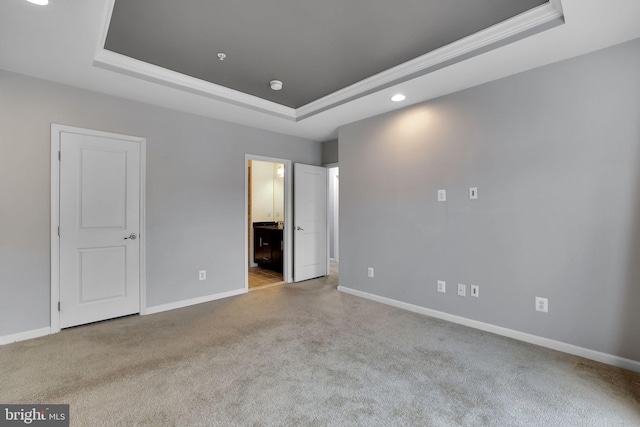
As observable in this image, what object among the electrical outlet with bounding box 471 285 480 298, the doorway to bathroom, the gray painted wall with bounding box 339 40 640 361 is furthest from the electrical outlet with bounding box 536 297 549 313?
the doorway to bathroom

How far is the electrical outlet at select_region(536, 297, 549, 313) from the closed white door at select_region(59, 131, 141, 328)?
160 inches

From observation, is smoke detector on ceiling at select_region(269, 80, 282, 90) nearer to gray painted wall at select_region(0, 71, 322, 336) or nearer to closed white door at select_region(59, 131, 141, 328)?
gray painted wall at select_region(0, 71, 322, 336)

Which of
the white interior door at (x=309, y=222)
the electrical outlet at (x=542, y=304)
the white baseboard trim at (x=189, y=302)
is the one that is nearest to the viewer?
the electrical outlet at (x=542, y=304)

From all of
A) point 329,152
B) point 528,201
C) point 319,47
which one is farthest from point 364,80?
point 329,152

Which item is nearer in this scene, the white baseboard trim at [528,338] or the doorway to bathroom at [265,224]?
the white baseboard trim at [528,338]

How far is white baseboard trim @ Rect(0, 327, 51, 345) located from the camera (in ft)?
8.50

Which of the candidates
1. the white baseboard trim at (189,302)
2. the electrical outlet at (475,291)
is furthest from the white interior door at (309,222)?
the electrical outlet at (475,291)

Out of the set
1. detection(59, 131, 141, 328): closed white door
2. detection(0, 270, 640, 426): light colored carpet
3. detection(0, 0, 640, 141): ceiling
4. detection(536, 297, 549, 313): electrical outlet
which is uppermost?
detection(0, 0, 640, 141): ceiling

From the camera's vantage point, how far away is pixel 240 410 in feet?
5.72

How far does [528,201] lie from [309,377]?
7.88 ft

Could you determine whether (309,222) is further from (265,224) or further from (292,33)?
(292,33)

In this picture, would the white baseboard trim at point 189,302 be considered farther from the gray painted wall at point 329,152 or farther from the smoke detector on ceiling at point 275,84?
the smoke detector on ceiling at point 275,84

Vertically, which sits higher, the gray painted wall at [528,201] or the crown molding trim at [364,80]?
the crown molding trim at [364,80]

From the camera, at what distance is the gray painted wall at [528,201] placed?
2223 millimetres
